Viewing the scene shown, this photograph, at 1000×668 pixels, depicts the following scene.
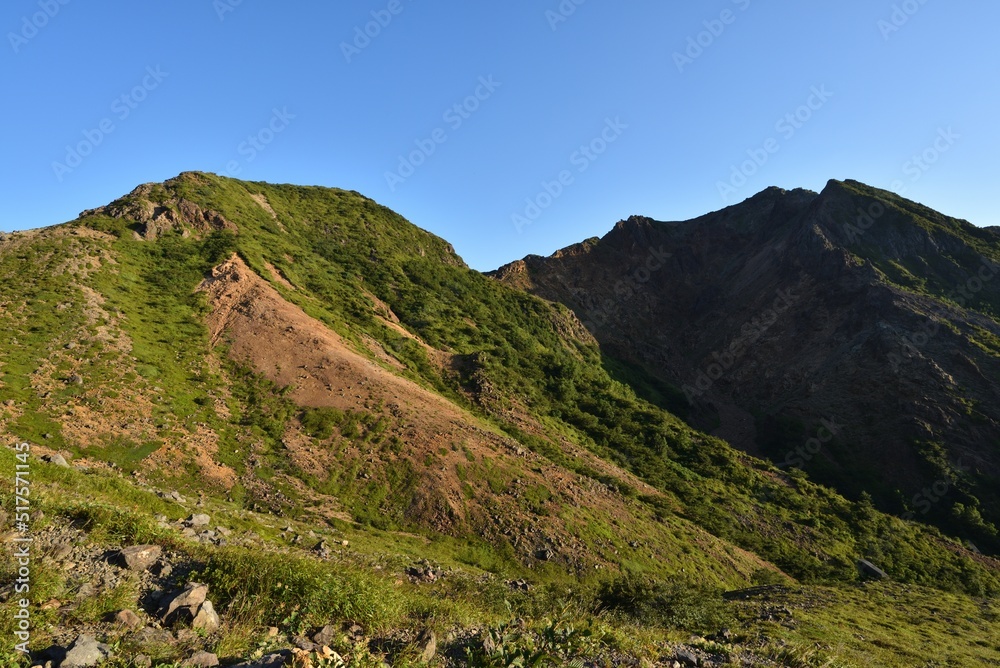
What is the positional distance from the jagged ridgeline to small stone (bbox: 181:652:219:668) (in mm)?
10851

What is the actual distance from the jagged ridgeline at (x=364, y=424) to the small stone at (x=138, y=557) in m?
7.24

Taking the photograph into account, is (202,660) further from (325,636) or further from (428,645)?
(428,645)

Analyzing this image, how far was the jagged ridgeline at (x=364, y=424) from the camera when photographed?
25.0 metres

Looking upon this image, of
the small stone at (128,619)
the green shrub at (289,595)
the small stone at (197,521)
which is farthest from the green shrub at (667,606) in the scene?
the small stone at (128,619)

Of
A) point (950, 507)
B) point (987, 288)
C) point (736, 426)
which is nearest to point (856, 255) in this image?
point (987, 288)

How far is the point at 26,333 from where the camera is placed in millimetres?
28781

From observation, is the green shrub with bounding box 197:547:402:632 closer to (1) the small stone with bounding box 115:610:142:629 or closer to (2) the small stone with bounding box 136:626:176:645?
(2) the small stone with bounding box 136:626:176:645

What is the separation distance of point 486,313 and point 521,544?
44.0 metres

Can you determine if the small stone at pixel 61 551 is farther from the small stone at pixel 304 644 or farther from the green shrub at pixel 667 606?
the green shrub at pixel 667 606

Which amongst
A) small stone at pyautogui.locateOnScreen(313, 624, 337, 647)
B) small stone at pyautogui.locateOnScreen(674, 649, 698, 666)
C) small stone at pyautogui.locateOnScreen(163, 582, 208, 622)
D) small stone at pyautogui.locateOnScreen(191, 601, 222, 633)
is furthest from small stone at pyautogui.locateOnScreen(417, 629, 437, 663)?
small stone at pyautogui.locateOnScreen(674, 649, 698, 666)

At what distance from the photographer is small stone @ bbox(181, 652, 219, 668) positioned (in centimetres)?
551

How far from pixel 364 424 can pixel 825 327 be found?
3263 inches

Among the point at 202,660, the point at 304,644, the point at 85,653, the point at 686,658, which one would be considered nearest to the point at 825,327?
the point at 686,658

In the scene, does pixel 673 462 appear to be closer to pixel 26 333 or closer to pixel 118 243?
pixel 26 333
